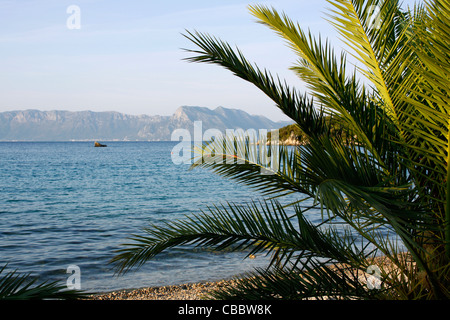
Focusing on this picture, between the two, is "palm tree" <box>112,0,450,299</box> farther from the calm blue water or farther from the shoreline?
the calm blue water

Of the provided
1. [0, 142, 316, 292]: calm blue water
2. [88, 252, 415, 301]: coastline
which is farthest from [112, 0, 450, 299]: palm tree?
[0, 142, 316, 292]: calm blue water

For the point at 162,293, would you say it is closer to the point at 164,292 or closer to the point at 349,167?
the point at 164,292

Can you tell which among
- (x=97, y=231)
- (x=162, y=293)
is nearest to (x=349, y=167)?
(x=162, y=293)

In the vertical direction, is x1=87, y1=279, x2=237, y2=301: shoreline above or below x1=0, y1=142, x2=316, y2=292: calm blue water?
above

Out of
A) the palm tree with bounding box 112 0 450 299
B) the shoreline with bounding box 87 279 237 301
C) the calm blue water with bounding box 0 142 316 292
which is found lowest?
the calm blue water with bounding box 0 142 316 292

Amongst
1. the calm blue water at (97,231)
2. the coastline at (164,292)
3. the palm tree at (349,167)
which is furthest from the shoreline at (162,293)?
the palm tree at (349,167)

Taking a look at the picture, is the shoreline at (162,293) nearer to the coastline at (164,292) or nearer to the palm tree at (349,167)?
the coastline at (164,292)

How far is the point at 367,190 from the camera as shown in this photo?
2.76 meters

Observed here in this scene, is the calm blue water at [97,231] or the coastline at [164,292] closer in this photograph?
the coastline at [164,292]

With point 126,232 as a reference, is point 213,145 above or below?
above

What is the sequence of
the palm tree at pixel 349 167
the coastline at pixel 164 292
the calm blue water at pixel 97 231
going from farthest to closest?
the calm blue water at pixel 97 231, the coastline at pixel 164 292, the palm tree at pixel 349 167
